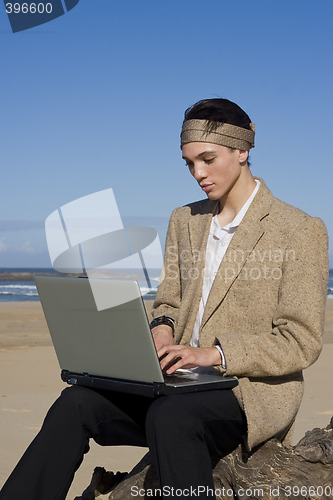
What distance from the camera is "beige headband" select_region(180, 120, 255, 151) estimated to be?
3.00m

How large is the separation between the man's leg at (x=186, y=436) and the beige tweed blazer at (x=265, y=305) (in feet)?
0.55

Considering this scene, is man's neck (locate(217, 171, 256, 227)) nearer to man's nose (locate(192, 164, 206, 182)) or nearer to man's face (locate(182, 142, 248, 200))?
man's face (locate(182, 142, 248, 200))

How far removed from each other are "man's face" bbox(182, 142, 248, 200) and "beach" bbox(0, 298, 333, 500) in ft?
4.82

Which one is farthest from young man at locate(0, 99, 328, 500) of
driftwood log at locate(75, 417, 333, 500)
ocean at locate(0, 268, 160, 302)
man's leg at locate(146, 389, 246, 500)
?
ocean at locate(0, 268, 160, 302)

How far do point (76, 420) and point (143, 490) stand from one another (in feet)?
1.56

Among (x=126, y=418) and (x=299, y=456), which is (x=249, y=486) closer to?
(x=299, y=456)

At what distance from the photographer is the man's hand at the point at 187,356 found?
8.80ft

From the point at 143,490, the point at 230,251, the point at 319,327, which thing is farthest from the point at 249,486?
the point at 230,251

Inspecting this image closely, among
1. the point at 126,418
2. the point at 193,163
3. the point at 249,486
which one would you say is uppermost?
the point at 193,163

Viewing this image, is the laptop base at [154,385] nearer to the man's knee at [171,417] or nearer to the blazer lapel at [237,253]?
the man's knee at [171,417]

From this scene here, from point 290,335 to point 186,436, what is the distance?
588 millimetres

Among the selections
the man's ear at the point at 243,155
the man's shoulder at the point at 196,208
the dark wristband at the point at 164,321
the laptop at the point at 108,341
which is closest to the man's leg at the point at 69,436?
the laptop at the point at 108,341

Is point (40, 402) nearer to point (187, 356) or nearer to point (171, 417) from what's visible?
point (187, 356)

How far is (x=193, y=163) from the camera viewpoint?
303 cm
